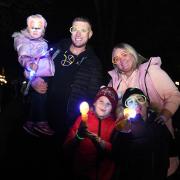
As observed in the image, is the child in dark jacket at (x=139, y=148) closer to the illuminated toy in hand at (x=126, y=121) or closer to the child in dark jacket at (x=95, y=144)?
the illuminated toy in hand at (x=126, y=121)

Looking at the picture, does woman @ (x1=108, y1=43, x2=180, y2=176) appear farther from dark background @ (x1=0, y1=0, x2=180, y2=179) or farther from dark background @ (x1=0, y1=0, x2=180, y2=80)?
dark background @ (x1=0, y1=0, x2=180, y2=80)

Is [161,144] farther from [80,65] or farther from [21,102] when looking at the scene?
[21,102]

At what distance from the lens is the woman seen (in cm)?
499

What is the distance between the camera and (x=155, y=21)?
8055 millimetres

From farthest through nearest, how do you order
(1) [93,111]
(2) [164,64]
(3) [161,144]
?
(2) [164,64] → (1) [93,111] → (3) [161,144]

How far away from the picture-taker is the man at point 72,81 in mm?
5180

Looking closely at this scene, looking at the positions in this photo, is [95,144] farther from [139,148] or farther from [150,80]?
[150,80]

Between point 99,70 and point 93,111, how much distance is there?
1.98 ft

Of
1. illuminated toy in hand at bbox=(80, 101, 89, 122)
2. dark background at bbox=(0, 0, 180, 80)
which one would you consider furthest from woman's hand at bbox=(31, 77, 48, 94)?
dark background at bbox=(0, 0, 180, 80)

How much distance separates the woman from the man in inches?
13.8

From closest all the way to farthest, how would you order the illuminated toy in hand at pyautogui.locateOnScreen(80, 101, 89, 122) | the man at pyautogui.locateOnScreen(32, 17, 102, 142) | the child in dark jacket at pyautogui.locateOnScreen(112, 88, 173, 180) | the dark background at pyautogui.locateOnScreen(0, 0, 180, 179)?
the illuminated toy in hand at pyautogui.locateOnScreen(80, 101, 89, 122), the child in dark jacket at pyautogui.locateOnScreen(112, 88, 173, 180), the man at pyautogui.locateOnScreen(32, 17, 102, 142), the dark background at pyautogui.locateOnScreen(0, 0, 180, 179)

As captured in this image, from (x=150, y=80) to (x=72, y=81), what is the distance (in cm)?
96

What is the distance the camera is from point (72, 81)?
5.18 m

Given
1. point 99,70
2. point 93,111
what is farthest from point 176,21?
point 93,111
